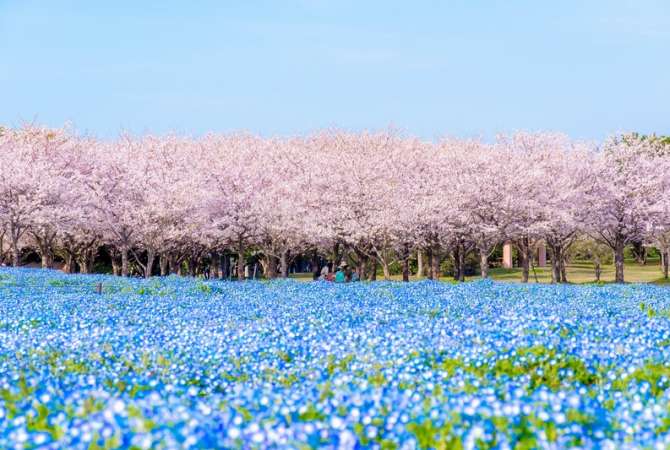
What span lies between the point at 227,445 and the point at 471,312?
11085 millimetres

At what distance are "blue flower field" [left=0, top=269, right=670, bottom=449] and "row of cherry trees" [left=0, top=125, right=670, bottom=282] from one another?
25.0 m

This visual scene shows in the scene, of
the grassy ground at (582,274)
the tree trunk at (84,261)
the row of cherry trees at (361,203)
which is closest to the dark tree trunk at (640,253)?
the grassy ground at (582,274)

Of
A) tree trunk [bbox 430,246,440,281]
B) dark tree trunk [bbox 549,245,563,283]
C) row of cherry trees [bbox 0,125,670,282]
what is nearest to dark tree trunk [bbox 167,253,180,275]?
row of cherry trees [bbox 0,125,670,282]

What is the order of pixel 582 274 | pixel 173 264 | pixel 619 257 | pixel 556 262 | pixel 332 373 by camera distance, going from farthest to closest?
1. pixel 582 274
2. pixel 173 264
3. pixel 556 262
4. pixel 619 257
5. pixel 332 373

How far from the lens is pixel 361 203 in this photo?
45.5 meters

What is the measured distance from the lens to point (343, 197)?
4591 centimetres

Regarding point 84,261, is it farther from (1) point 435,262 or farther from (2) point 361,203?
(1) point 435,262

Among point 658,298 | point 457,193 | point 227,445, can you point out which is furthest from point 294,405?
point 457,193

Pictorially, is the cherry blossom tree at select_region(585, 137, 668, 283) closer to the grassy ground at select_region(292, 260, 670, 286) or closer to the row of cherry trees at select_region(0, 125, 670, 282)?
the row of cherry trees at select_region(0, 125, 670, 282)

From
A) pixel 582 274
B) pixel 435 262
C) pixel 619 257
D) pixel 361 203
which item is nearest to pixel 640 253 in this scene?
pixel 582 274

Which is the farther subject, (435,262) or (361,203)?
(361,203)

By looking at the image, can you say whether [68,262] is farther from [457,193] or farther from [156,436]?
[156,436]

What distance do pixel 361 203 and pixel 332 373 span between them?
121 ft

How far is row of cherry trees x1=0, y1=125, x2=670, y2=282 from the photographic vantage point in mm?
Answer: 43781
